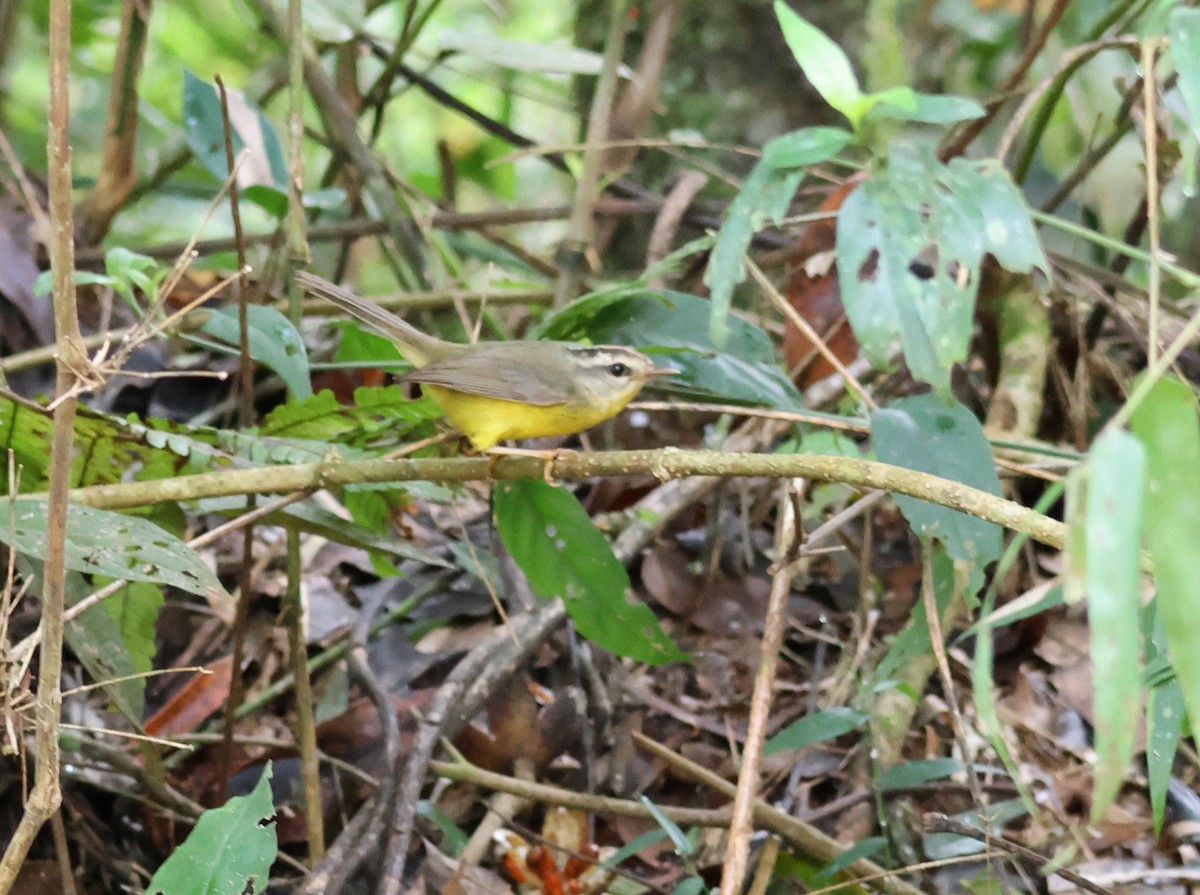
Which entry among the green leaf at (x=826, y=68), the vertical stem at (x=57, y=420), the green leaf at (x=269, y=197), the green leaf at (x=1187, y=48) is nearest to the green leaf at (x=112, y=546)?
the vertical stem at (x=57, y=420)

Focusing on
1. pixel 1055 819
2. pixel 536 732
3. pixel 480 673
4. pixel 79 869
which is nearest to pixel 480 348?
pixel 480 673

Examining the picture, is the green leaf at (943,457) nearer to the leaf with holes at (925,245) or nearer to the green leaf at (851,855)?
the leaf with holes at (925,245)

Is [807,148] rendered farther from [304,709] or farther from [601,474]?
[304,709]

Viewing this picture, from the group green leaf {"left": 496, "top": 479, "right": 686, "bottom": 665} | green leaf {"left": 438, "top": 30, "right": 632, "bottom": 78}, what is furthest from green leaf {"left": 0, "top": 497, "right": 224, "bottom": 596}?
green leaf {"left": 438, "top": 30, "right": 632, "bottom": 78}

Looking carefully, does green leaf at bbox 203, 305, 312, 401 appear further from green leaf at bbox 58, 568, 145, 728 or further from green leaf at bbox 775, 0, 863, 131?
green leaf at bbox 775, 0, 863, 131

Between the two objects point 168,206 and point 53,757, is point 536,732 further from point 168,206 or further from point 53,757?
point 168,206

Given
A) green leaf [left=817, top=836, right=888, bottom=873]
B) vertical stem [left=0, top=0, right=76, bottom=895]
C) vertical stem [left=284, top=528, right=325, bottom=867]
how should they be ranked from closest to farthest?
vertical stem [left=0, top=0, right=76, bottom=895], green leaf [left=817, top=836, right=888, bottom=873], vertical stem [left=284, top=528, right=325, bottom=867]
